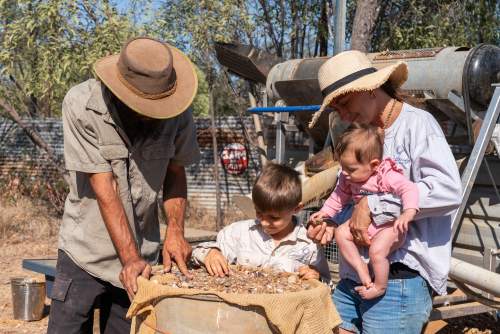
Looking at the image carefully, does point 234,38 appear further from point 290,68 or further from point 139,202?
point 139,202

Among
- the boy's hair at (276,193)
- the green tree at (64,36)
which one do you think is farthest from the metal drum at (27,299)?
the boy's hair at (276,193)

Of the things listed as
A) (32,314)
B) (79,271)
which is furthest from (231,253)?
(32,314)

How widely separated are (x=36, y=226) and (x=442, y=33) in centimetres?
651

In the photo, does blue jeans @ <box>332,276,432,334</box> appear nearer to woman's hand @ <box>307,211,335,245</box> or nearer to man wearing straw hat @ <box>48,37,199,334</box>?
woman's hand @ <box>307,211,335,245</box>

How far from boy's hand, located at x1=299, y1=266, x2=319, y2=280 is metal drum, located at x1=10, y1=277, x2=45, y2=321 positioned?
406cm

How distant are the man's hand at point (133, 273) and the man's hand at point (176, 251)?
149mm

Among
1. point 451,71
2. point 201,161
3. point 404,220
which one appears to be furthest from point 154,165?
point 201,161

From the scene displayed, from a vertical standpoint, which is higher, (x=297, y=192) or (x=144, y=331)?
(x=297, y=192)

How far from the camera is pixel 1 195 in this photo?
12.2 meters

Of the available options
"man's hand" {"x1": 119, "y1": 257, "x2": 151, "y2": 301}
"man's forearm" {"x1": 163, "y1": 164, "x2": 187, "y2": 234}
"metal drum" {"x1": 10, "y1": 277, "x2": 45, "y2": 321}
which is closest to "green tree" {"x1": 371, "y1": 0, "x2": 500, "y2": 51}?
"metal drum" {"x1": 10, "y1": 277, "x2": 45, "y2": 321}

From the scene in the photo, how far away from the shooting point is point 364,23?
9.11 m

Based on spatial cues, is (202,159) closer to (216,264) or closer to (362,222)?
(216,264)

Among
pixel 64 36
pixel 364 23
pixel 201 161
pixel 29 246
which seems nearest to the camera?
pixel 64 36

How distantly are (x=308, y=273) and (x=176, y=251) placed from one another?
1.97 ft
